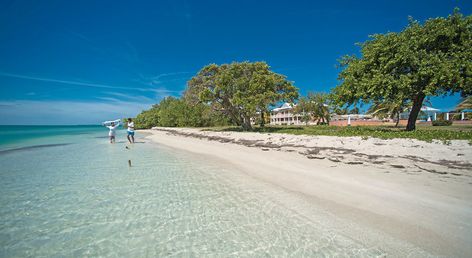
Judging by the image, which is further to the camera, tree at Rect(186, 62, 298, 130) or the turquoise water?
tree at Rect(186, 62, 298, 130)

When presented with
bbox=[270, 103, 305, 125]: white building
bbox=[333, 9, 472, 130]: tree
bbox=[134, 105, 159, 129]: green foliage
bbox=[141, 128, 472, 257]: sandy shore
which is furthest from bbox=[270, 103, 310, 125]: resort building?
bbox=[141, 128, 472, 257]: sandy shore

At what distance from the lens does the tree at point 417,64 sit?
1170 cm

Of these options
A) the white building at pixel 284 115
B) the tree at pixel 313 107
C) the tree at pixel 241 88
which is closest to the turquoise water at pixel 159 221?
the tree at pixel 241 88

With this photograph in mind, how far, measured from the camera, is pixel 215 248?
3076 millimetres

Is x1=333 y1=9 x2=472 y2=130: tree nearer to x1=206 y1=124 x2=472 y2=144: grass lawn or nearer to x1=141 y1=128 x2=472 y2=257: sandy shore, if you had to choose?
x1=206 y1=124 x2=472 y2=144: grass lawn

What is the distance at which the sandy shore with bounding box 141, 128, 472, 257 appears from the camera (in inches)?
125

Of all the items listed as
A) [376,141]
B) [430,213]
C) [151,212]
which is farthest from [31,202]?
→ [376,141]

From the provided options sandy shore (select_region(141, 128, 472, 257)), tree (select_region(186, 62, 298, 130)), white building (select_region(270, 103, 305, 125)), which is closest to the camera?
sandy shore (select_region(141, 128, 472, 257))

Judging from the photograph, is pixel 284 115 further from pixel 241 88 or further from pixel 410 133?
pixel 410 133

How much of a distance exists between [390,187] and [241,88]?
19.8 metres

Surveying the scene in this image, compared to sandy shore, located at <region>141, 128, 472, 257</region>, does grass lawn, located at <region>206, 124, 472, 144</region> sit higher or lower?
higher

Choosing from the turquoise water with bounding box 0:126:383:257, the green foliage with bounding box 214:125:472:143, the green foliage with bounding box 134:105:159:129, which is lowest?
the turquoise water with bounding box 0:126:383:257

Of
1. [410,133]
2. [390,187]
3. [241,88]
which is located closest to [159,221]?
[390,187]

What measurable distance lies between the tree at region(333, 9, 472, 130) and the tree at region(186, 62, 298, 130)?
8.53 metres
